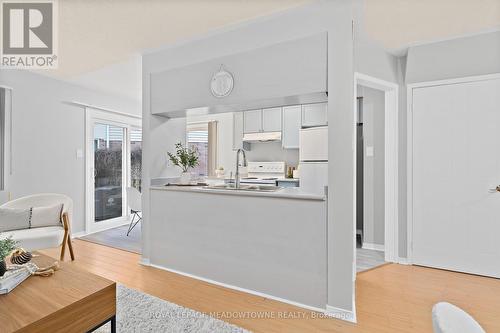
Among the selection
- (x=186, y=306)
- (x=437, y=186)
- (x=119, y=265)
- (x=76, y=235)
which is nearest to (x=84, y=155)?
(x=76, y=235)

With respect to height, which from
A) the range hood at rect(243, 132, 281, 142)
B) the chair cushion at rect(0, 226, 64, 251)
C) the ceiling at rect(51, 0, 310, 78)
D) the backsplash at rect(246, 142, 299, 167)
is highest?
the ceiling at rect(51, 0, 310, 78)

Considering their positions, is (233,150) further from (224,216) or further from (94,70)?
(224,216)

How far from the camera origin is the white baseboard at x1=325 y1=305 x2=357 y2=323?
2070mm

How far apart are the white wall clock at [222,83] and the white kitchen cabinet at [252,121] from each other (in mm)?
2443

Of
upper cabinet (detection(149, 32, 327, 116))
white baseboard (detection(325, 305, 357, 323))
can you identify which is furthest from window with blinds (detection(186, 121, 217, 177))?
white baseboard (detection(325, 305, 357, 323))

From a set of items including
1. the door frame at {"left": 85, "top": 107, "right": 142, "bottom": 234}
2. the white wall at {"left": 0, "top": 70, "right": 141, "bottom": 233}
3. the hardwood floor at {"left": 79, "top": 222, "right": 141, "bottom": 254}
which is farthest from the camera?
the door frame at {"left": 85, "top": 107, "right": 142, "bottom": 234}

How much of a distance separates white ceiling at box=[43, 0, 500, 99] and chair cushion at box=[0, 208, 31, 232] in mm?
1846

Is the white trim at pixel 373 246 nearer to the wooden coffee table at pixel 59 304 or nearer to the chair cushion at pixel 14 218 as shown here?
the wooden coffee table at pixel 59 304

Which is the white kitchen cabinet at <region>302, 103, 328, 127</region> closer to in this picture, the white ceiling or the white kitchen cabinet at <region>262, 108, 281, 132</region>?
the white kitchen cabinet at <region>262, 108, 281, 132</region>

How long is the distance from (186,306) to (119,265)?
1358 mm

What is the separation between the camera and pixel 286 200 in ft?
7.74

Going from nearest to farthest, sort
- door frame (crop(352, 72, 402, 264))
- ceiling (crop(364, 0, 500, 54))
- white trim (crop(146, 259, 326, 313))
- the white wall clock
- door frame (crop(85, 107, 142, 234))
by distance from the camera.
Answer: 1. white trim (crop(146, 259, 326, 313))
2. ceiling (crop(364, 0, 500, 54))
3. the white wall clock
4. door frame (crop(352, 72, 402, 264))
5. door frame (crop(85, 107, 142, 234))

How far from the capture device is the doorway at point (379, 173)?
10.9 feet

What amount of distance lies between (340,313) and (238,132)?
156 inches
